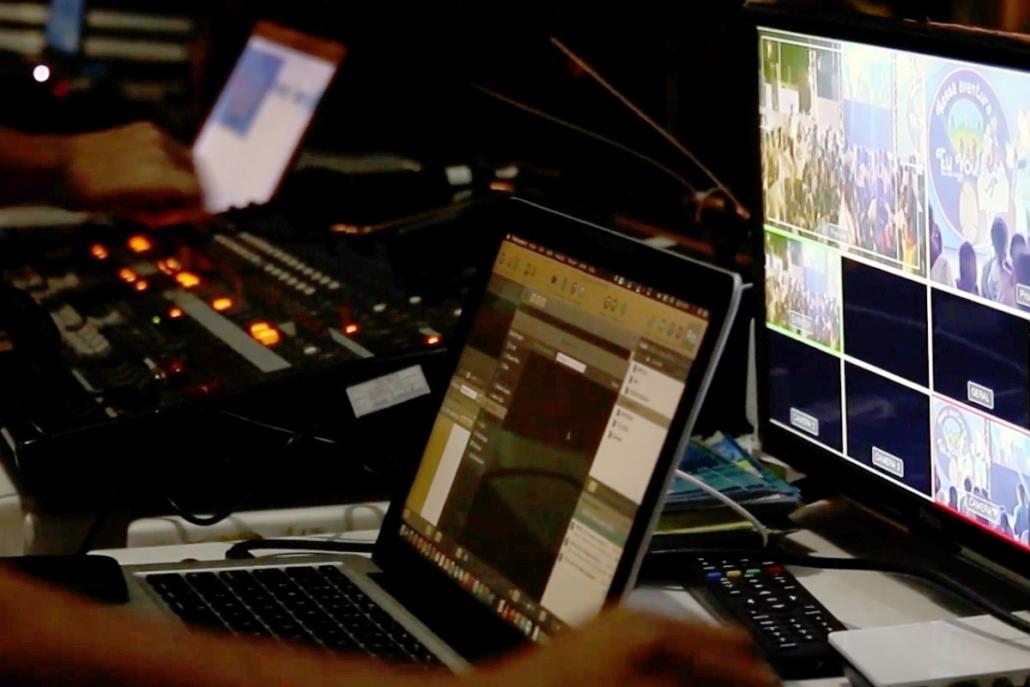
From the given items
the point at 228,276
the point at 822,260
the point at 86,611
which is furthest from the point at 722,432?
the point at 86,611

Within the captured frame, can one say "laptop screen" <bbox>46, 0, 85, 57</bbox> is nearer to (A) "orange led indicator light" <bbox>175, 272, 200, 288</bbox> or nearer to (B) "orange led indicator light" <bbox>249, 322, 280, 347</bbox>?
(A) "orange led indicator light" <bbox>175, 272, 200, 288</bbox>

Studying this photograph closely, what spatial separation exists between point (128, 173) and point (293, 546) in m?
0.66

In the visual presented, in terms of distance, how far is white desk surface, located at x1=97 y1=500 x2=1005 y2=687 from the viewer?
1.22m

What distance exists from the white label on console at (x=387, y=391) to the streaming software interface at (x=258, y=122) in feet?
2.21

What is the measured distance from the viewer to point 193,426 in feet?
4.69

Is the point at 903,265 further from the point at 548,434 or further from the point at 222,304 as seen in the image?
the point at 222,304

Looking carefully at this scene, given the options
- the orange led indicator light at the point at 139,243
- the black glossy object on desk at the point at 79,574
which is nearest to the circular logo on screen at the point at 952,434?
the black glossy object on desk at the point at 79,574

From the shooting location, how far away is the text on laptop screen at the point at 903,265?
3.58ft

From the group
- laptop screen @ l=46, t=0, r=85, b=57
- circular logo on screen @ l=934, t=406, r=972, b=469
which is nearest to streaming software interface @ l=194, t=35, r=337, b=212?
circular logo on screen @ l=934, t=406, r=972, b=469

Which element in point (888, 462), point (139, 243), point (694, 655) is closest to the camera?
point (694, 655)

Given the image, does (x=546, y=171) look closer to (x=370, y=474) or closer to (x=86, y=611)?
(x=370, y=474)

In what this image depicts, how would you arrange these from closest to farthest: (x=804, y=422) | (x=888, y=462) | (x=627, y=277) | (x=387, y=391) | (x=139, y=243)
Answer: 1. (x=627, y=277)
2. (x=888, y=462)
3. (x=804, y=422)
4. (x=387, y=391)
5. (x=139, y=243)

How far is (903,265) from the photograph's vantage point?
3.91 feet

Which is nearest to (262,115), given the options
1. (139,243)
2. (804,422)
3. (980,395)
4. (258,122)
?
(258,122)
